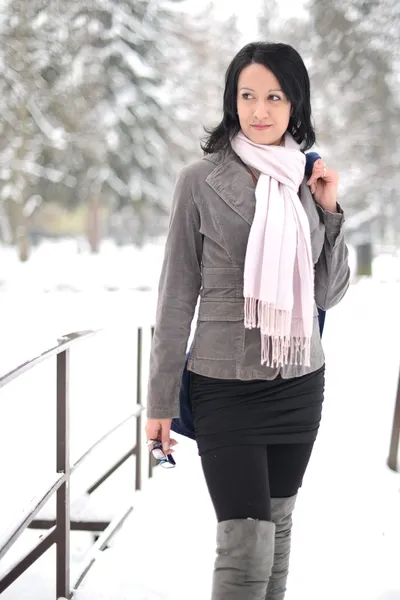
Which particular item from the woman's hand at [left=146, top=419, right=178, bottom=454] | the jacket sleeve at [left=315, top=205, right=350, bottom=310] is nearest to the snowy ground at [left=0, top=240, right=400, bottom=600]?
the woman's hand at [left=146, top=419, right=178, bottom=454]

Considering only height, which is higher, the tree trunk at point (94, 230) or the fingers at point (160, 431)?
the tree trunk at point (94, 230)

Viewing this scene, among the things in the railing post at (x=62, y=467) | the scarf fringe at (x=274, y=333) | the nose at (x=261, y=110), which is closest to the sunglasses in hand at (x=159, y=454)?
the scarf fringe at (x=274, y=333)

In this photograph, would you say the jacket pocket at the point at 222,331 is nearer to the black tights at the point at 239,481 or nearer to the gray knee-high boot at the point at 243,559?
the black tights at the point at 239,481

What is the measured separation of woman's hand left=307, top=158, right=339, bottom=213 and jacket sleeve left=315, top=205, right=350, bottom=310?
2 centimetres

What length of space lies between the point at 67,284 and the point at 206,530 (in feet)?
37.4

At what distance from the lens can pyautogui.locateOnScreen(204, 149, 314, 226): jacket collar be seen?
5.32 feet

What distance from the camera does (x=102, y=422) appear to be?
617 cm

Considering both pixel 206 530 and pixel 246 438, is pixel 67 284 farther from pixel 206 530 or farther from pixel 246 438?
pixel 246 438

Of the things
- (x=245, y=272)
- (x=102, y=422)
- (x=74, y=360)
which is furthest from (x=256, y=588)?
(x=74, y=360)

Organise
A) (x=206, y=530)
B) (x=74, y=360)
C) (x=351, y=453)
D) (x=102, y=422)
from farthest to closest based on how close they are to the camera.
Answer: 1. (x=74, y=360)
2. (x=102, y=422)
3. (x=351, y=453)
4. (x=206, y=530)

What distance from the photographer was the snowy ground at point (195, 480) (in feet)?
7.86

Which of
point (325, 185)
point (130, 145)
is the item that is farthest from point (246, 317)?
point (130, 145)

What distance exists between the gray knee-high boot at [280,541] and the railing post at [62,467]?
742 mm

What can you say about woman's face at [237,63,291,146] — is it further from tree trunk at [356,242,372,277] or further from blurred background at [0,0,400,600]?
tree trunk at [356,242,372,277]
